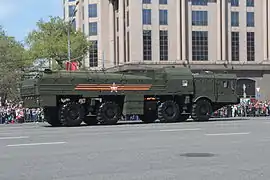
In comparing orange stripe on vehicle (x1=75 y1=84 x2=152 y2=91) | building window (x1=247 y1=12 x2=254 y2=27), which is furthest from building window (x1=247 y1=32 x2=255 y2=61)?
orange stripe on vehicle (x1=75 y1=84 x2=152 y2=91)

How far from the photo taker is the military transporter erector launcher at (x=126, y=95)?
27844 mm

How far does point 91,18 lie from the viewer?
314 ft

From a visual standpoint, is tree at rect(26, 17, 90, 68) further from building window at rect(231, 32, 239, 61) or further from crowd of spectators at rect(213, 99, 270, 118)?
crowd of spectators at rect(213, 99, 270, 118)

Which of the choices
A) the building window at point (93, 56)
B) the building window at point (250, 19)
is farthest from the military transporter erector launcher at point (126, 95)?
the building window at point (93, 56)

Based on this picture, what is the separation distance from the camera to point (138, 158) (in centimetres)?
1225

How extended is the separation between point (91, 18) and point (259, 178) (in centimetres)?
8765

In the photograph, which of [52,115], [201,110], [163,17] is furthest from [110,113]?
[163,17]

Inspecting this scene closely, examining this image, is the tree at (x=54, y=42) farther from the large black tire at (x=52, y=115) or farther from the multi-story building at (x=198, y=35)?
the large black tire at (x=52, y=115)

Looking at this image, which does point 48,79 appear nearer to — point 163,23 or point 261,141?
point 261,141

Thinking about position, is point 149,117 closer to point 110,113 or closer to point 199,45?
point 110,113

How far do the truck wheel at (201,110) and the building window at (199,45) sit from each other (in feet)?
145

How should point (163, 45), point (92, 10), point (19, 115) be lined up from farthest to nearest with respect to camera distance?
point (92, 10) → point (163, 45) → point (19, 115)

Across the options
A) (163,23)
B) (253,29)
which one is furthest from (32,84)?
(253,29)

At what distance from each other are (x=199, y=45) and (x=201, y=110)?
4543 centimetres
